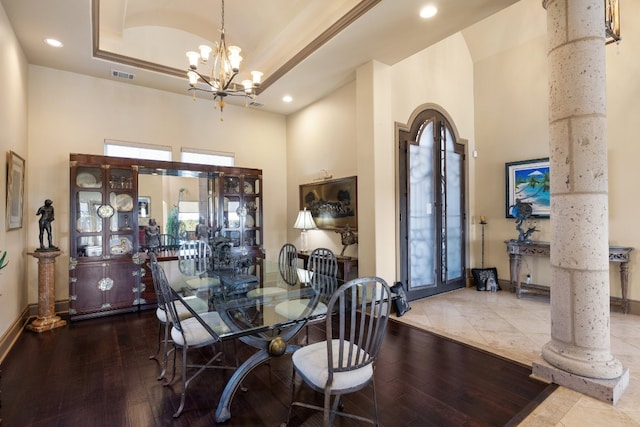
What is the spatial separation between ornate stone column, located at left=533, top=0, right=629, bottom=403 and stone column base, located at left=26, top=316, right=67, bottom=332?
5.17 metres

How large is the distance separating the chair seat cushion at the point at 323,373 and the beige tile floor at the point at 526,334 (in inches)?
44.1

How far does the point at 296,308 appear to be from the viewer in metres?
2.36

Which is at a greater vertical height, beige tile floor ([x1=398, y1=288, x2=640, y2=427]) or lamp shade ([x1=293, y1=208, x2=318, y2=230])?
lamp shade ([x1=293, y1=208, x2=318, y2=230])

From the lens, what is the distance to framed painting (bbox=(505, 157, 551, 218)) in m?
4.85

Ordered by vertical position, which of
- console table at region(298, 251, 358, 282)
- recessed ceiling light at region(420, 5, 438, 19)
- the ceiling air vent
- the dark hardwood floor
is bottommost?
the dark hardwood floor

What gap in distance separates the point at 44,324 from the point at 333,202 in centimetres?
402

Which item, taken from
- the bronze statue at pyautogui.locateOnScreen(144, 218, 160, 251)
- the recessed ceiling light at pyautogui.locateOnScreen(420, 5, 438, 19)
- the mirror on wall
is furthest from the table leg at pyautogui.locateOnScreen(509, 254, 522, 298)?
the bronze statue at pyautogui.locateOnScreen(144, 218, 160, 251)

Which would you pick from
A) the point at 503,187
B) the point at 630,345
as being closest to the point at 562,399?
the point at 630,345

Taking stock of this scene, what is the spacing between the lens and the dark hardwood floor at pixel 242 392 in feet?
6.79

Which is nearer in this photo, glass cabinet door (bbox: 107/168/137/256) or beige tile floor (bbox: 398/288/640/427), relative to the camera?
beige tile floor (bbox: 398/288/640/427)

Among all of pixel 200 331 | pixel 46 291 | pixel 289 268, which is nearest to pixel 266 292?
pixel 200 331

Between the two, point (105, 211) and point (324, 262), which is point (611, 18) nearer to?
point (324, 262)

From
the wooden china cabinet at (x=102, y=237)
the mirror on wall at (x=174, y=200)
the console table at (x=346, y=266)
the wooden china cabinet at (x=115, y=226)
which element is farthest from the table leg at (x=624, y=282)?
the wooden china cabinet at (x=102, y=237)

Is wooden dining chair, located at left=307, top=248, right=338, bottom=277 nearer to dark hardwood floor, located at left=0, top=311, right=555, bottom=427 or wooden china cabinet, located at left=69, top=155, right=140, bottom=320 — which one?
dark hardwood floor, located at left=0, top=311, right=555, bottom=427
